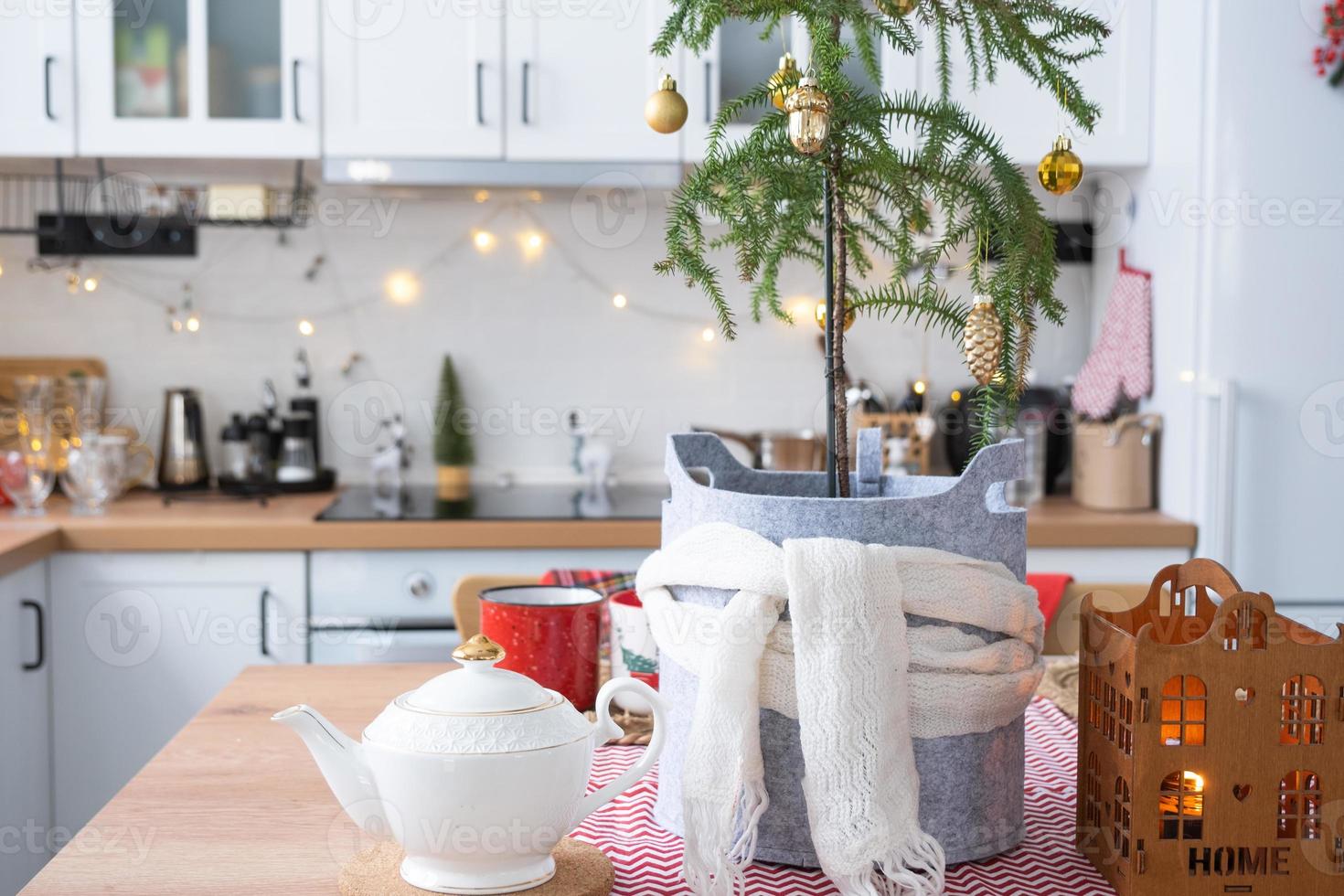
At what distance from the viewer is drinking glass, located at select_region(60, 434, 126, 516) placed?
2.16 meters

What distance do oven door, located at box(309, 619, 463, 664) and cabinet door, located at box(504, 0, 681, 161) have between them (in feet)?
2.93

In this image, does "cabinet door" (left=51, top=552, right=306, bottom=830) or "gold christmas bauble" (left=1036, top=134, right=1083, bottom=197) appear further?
"cabinet door" (left=51, top=552, right=306, bottom=830)

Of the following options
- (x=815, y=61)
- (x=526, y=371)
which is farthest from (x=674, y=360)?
(x=815, y=61)

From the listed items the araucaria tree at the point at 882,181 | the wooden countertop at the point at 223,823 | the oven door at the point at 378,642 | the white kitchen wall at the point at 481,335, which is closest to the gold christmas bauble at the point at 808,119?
the araucaria tree at the point at 882,181

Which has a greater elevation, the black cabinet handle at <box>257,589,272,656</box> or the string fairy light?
the string fairy light

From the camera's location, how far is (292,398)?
2531mm

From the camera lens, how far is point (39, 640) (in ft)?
6.63

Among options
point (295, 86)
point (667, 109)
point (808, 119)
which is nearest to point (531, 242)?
point (295, 86)

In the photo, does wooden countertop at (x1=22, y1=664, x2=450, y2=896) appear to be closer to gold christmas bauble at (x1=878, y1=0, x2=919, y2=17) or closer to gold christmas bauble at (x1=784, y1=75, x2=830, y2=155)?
gold christmas bauble at (x1=784, y1=75, x2=830, y2=155)

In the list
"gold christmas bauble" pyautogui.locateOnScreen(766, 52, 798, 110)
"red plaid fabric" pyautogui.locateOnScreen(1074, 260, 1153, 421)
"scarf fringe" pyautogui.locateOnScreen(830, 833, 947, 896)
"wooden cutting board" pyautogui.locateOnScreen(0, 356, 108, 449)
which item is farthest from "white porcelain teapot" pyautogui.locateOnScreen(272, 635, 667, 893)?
"wooden cutting board" pyautogui.locateOnScreen(0, 356, 108, 449)

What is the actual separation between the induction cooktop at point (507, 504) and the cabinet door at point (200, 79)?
0.67 m

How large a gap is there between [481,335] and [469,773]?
2.08m

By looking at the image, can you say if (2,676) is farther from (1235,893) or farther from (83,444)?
(1235,893)

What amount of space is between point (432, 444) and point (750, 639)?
2.04 m
